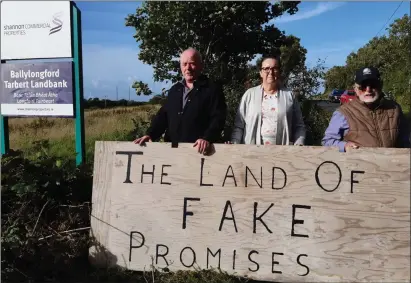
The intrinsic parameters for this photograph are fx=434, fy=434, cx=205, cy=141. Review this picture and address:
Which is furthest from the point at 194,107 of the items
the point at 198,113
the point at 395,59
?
the point at 395,59

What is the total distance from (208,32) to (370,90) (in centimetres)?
1101

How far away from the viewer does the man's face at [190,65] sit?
11.4ft

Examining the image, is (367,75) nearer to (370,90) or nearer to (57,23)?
(370,90)

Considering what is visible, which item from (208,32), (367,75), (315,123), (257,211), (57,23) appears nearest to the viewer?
(367,75)

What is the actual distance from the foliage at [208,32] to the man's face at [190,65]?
8345 millimetres

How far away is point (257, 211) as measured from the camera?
3.23m

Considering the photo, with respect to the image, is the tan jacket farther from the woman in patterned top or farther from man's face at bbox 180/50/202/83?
man's face at bbox 180/50/202/83

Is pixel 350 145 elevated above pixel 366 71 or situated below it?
below

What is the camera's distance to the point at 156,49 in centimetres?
1360

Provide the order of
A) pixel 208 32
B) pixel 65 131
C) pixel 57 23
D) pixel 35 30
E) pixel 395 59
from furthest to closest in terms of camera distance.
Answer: pixel 395 59 → pixel 208 32 → pixel 65 131 → pixel 35 30 → pixel 57 23

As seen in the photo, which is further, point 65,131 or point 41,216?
point 65,131

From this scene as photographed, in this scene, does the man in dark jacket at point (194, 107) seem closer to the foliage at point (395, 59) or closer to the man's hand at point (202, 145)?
the man's hand at point (202, 145)

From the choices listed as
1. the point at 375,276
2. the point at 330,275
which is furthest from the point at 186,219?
the point at 375,276

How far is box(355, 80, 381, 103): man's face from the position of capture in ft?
10.2
